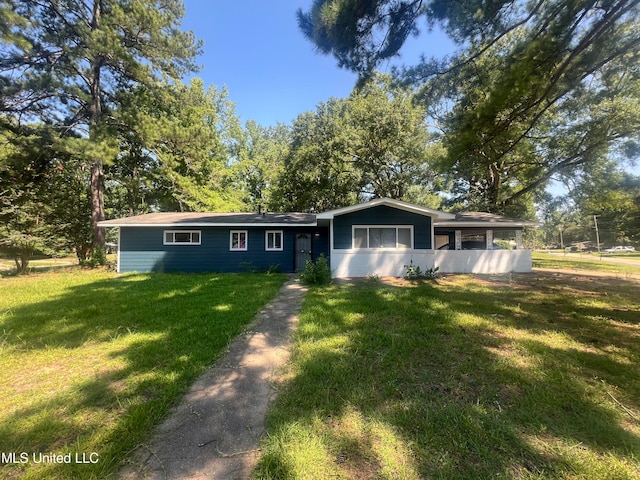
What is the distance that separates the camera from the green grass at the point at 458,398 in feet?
6.52

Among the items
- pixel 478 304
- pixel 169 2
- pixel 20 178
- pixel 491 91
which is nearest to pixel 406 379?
pixel 478 304

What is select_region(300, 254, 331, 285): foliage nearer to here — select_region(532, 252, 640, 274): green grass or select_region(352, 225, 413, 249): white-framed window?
select_region(352, 225, 413, 249): white-framed window

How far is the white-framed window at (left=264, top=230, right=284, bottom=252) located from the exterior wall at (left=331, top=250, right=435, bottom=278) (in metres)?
2.99

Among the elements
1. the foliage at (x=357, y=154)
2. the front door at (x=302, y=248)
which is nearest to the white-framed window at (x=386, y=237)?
the front door at (x=302, y=248)

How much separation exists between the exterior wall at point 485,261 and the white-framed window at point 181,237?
1100 cm

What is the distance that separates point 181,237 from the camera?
1303 cm

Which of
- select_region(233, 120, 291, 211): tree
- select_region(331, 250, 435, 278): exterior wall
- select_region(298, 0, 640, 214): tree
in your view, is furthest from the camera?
select_region(233, 120, 291, 211): tree

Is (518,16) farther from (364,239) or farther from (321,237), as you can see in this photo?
(321,237)

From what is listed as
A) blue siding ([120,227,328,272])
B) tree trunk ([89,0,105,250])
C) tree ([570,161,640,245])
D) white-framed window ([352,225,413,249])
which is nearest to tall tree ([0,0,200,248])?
tree trunk ([89,0,105,250])

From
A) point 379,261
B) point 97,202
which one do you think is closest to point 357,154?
point 379,261

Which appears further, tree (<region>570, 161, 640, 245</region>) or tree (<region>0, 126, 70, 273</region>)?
tree (<region>570, 161, 640, 245</region>)

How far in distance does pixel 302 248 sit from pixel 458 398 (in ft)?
35.5

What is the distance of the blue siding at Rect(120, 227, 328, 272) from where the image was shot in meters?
12.8

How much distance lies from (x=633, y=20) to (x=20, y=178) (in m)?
21.4
